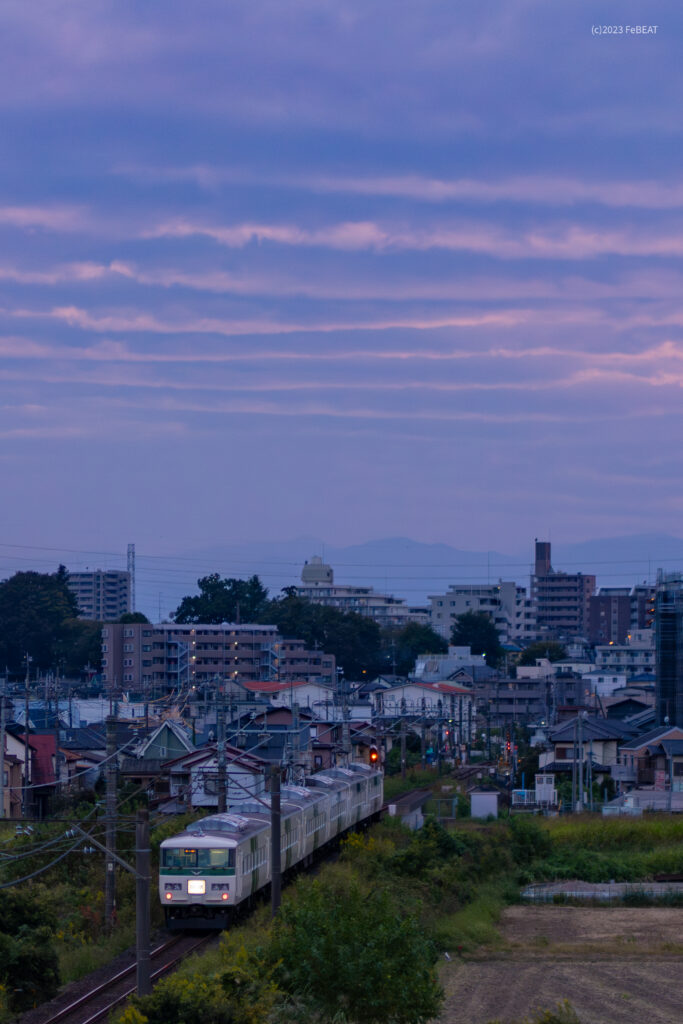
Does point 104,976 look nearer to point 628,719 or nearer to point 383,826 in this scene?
point 383,826

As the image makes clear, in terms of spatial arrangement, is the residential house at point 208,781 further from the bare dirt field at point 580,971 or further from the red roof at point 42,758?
the bare dirt field at point 580,971

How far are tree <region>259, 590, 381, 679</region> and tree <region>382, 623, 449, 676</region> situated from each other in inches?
146

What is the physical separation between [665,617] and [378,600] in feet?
356

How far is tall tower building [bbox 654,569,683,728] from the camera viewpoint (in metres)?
62.1

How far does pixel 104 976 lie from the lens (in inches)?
821

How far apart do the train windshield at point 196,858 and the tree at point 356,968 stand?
616cm

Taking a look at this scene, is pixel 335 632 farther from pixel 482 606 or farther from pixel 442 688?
pixel 482 606

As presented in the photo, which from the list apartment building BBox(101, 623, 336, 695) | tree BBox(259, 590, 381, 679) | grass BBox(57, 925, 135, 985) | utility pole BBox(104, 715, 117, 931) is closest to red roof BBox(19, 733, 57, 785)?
utility pole BBox(104, 715, 117, 931)

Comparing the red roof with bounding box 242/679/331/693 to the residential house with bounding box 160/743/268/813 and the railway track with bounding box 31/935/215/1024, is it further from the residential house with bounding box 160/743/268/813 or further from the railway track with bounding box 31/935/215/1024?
the railway track with bounding box 31/935/215/1024

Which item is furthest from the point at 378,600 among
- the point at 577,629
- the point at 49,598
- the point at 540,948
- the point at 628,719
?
the point at 540,948

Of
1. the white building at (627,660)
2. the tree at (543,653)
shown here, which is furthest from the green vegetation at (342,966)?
the tree at (543,653)

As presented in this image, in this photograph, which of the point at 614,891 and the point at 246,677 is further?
the point at 246,677

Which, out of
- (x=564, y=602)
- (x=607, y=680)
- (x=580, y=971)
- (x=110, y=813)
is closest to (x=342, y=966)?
(x=110, y=813)

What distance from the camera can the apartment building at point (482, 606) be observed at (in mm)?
151500
